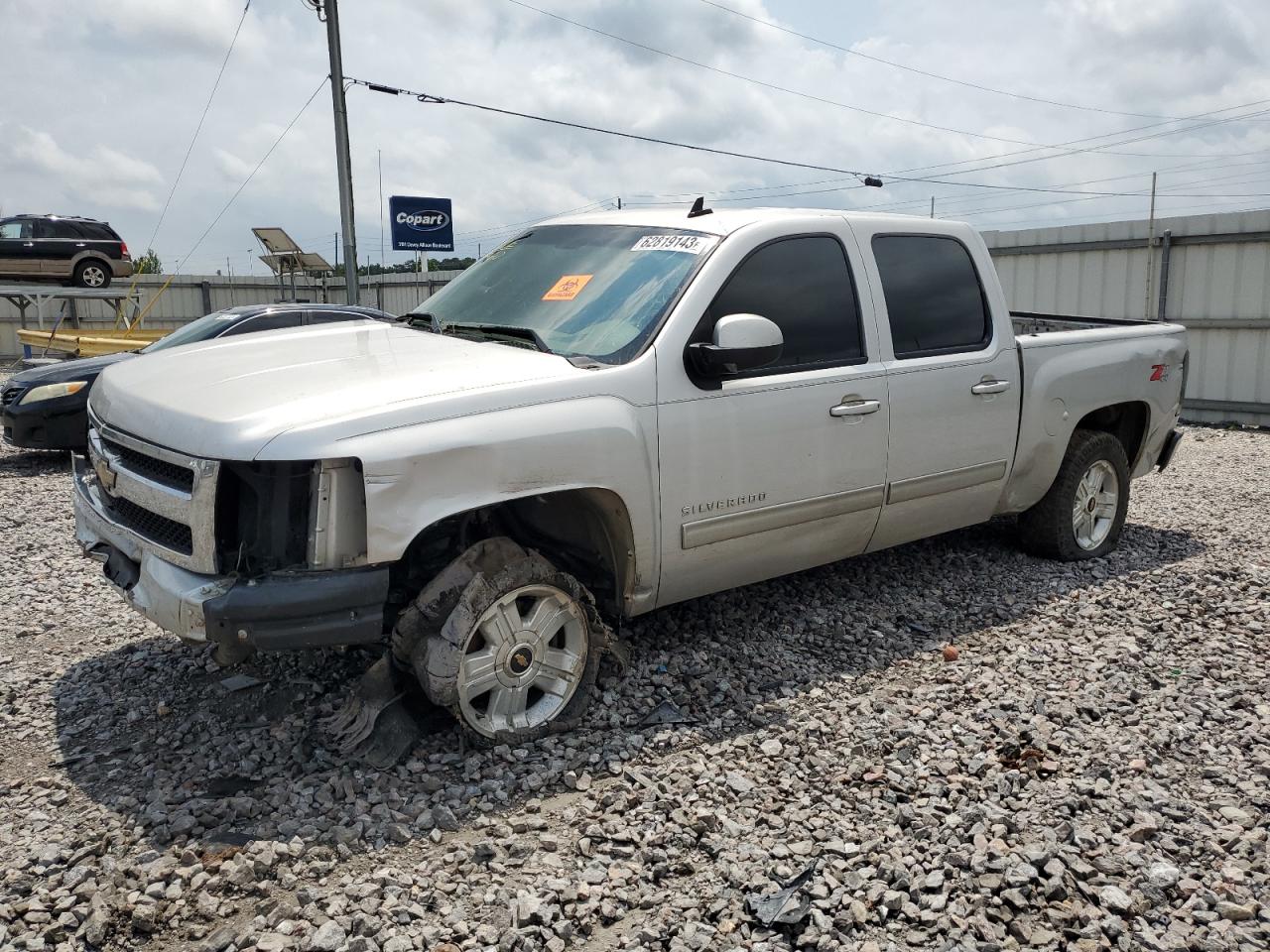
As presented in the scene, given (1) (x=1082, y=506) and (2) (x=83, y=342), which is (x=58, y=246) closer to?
(2) (x=83, y=342)

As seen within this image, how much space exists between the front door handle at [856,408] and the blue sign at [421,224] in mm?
15503

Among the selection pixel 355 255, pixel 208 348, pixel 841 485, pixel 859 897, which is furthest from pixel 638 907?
pixel 355 255

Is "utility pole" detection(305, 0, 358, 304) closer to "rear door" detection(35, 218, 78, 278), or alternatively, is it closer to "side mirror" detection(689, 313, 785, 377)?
"rear door" detection(35, 218, 78, 278)

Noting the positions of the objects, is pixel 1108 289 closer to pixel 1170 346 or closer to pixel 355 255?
pixel 1170 346

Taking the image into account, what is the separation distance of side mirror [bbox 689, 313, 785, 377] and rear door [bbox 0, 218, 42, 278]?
2357cm

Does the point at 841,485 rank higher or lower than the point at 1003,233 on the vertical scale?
lower

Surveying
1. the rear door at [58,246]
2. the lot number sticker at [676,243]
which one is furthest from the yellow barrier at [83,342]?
the lot number sticker at [676,243]

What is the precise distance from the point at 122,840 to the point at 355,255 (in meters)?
14.5

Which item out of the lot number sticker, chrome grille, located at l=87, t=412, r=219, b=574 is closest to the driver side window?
the lot number sticker

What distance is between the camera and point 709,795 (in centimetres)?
354

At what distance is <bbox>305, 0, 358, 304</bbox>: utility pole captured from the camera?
16.3 meters

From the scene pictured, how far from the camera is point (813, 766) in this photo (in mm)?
3758

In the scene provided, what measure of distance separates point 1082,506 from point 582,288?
3.72 metres

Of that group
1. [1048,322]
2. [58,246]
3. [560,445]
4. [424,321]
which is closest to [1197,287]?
[1048,322]
